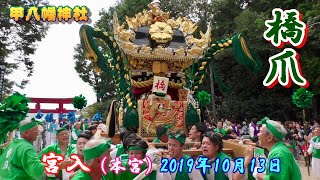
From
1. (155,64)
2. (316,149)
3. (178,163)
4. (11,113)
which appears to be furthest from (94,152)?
(155,64)

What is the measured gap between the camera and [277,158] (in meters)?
3.45

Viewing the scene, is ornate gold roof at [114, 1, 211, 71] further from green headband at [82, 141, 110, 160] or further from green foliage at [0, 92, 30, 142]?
green headband at [82, 141, 110, 160]

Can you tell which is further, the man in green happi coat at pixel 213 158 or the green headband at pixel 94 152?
the man in green happi coat at pixel 213 158

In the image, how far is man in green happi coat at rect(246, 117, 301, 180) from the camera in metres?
3.42

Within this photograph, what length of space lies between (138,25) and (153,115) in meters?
2.36

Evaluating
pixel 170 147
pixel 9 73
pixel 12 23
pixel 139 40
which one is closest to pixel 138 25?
pixel 139 40

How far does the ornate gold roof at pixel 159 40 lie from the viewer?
9.60 metres

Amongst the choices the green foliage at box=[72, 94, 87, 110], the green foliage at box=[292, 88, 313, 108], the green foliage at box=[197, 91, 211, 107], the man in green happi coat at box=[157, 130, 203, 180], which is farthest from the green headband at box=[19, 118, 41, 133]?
the green foliage at box=[72, 94, 87, 110]

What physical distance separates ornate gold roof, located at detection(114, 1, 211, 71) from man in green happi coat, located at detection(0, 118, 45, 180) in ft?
18.2

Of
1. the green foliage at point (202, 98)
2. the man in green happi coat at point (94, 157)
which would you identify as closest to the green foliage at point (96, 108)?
the green foliage at point (202, 98)

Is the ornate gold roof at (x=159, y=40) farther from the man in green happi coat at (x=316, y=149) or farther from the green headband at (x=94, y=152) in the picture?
the green headband at (x=94, y=152)

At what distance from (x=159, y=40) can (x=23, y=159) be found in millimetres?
6295

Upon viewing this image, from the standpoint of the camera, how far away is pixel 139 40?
10.0 meters

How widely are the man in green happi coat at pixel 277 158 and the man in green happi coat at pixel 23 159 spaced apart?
6.17 ft
